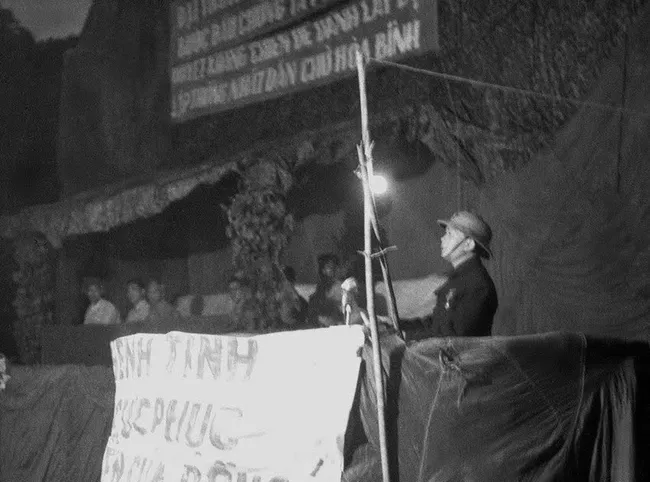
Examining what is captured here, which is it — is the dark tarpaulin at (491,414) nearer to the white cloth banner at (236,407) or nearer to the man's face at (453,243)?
the white cloth banner at (236,407)

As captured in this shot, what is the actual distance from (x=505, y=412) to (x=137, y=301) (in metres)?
8.89

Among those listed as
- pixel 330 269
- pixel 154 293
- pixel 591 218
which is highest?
pixel 591 218

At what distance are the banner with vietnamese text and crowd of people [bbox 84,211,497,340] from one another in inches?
99.7

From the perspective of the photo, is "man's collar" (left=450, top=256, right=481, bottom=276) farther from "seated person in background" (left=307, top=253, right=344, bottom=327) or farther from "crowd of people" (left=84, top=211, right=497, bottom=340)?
"seated person in background" (left=307, top=253, right=344, bottom=327)

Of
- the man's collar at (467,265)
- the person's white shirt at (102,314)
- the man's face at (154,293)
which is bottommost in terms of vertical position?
the person's white shirt at (102,314)

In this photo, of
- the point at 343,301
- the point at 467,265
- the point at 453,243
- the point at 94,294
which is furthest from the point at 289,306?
the point at 94,294

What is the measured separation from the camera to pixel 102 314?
13.7m

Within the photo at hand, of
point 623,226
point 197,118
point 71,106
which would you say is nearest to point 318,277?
point 197,118

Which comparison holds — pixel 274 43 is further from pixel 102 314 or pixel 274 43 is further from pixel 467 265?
pixel 467 265

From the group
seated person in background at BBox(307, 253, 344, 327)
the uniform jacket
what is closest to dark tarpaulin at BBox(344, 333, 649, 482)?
the uniform jacket

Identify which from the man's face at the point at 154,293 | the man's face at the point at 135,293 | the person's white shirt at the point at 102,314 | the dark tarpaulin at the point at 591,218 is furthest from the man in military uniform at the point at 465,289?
the person's white shirt at the point at 102,314

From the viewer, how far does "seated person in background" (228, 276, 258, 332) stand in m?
10.1

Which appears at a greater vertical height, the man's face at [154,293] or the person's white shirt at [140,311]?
the man's face at [154,293]

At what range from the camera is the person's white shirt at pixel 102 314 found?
13656 millimetres
